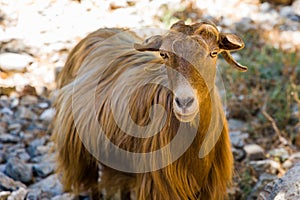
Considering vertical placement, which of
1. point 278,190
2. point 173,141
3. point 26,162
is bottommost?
point 26,162

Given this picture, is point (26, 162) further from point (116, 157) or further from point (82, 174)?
point (116, 157)

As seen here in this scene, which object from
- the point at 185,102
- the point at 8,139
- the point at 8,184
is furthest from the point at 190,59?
the point at 8,139

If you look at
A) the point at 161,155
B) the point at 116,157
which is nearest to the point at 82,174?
the point at 116,157

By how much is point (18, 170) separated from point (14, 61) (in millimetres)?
1875

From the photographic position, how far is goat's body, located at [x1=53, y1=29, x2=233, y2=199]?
3.73 metres

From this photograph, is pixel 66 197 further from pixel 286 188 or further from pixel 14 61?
pixel 14 61

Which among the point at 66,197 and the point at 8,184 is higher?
the point at 8,184

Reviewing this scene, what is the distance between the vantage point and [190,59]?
333cm

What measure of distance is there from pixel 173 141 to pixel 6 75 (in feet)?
10.8

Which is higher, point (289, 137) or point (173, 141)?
point (173, 141)

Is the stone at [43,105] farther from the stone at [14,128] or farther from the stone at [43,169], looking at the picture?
the stone at [43,169]

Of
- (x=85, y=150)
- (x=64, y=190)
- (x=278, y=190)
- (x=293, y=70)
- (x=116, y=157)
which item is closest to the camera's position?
(x=278, y=190)

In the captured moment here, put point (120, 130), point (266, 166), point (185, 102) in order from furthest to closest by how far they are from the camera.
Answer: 1. point (266, 166)
2. point (120, 130)
3. point (185, 102)

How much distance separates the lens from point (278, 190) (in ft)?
12.0
